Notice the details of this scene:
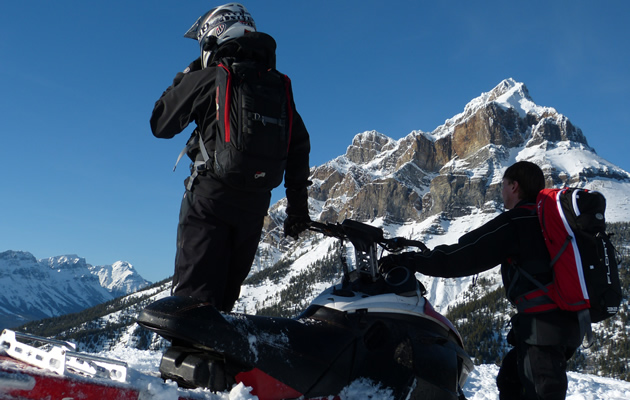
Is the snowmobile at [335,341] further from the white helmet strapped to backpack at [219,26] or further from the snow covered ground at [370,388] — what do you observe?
the white helmet strapped to backpack at [219,26]

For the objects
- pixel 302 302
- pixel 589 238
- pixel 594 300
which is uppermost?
pixel 302 302

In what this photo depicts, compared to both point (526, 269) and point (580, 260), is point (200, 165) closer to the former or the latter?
point (526, 269)

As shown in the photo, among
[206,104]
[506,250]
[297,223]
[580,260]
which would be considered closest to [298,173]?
[297,223]

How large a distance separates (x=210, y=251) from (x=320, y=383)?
945mm

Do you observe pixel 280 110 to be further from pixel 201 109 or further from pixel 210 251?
pixel 210 251

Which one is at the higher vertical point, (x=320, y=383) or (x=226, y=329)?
(x=226, y=329)

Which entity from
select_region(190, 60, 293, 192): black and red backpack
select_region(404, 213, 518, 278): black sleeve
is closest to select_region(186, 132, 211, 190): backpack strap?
select_region(190, 60, 293, 192): black and red backpack

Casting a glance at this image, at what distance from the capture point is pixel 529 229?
137 inches

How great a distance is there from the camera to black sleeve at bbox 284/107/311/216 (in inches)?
143

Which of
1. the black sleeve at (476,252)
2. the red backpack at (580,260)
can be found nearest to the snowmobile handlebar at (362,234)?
the black sleeve at (476,252)

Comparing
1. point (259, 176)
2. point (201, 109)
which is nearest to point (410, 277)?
point (259, 176)

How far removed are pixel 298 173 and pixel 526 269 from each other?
1.71m

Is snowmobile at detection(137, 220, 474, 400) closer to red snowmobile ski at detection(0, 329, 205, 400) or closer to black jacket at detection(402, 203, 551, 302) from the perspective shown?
red snowmobile ski at detection(0, 329, 205, 400)

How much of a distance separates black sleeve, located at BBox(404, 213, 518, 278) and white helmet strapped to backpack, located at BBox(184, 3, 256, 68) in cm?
184
